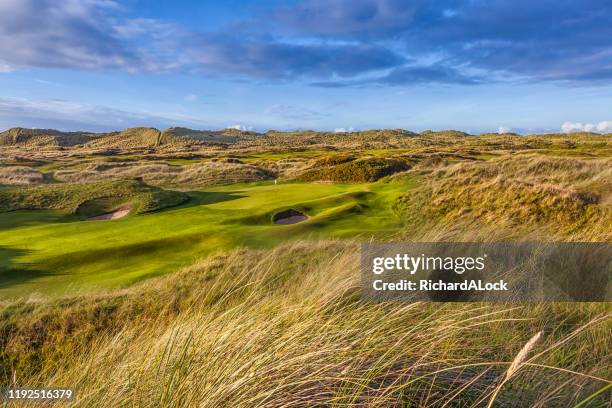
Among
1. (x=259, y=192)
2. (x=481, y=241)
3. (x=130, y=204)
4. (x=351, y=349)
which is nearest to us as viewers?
(x=351, y=349)

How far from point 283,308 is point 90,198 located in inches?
813

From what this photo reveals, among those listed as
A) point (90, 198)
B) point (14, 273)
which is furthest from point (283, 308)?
point (90, 198)

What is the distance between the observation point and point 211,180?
3391 cm

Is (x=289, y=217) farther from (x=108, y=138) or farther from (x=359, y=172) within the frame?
(x=108, y=138)

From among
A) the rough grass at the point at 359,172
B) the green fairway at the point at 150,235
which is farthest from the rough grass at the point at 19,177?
the rough grass at the point at 359,172

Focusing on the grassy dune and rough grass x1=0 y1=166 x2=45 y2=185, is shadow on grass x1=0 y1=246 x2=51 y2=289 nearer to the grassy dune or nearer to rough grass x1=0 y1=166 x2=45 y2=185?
the grassy dune

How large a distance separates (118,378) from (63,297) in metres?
6.60

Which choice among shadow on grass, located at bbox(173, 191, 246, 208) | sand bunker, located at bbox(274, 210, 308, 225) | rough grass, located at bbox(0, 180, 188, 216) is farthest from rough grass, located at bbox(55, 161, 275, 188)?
sand bunker, located at bbox(274, 210, 308, 225)

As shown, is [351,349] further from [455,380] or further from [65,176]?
[65,176]

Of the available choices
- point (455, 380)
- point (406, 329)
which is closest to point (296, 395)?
point (455, 380)

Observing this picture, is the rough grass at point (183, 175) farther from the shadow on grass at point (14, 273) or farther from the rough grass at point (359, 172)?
the shadow on grass at point (14, 273)

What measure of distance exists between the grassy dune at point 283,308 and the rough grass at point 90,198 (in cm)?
14

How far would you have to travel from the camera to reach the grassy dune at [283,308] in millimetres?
2736

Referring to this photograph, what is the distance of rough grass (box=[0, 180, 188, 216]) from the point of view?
20.5 meters
